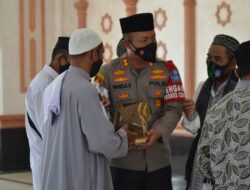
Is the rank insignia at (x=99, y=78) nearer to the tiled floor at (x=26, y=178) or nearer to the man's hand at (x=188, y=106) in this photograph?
the man's hand at (x=188, y=106)

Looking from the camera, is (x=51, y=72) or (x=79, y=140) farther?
(x=51, y=72)

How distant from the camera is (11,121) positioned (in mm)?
8320

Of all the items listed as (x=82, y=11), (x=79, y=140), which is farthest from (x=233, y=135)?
(x=82, y=11)

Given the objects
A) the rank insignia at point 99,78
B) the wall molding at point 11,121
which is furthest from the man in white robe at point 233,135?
the wall molding at point 11,121

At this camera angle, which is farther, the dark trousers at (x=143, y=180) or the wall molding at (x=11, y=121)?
the wall molding at (x=11, y=121)

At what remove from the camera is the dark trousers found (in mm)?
3562

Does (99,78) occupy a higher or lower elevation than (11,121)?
higher

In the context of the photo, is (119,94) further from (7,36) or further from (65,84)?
(7,36)

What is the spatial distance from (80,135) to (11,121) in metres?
5.25

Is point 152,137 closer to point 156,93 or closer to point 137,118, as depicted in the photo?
point 137,118

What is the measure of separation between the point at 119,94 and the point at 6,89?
500 centimetres

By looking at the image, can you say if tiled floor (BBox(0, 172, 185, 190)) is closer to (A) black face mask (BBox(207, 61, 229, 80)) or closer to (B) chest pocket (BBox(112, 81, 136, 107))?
(A) black face mask (BBox(207, 61, 229, 80))

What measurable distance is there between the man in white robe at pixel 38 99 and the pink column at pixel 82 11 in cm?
412

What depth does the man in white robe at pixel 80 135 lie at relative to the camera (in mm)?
3223
